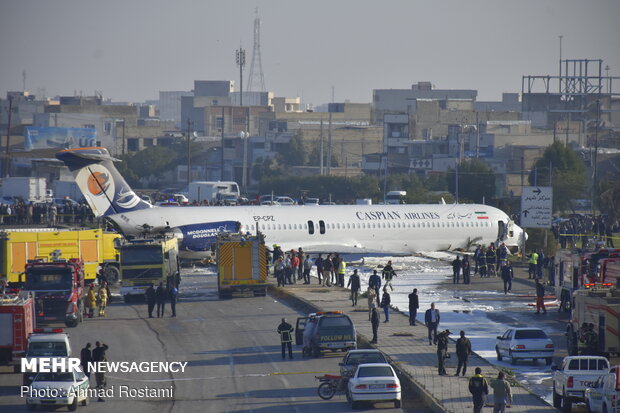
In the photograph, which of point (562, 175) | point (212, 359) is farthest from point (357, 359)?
point (562, 175)

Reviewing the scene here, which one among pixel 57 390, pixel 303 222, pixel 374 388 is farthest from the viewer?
pixel 303 222

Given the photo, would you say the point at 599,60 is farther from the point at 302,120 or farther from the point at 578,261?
the point at 578,261

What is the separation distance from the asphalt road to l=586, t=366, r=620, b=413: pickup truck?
415 cm

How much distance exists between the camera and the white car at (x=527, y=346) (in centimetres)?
2923

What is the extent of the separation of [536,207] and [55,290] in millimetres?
28484

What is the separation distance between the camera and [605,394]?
21266 millimetres

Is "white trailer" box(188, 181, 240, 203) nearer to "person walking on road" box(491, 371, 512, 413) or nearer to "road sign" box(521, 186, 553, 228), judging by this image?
"road sign" box(521, 186, 553, 228)

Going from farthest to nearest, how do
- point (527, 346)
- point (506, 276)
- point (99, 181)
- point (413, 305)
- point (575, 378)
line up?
point (99, 181) → point (506, 276) → point (413, 305) → point (527, 346) → point (575, 378)

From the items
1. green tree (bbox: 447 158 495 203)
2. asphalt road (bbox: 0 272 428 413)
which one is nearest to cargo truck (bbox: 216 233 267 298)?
asphalt road (bbox: 0 272 428 413)

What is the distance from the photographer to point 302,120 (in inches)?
7559

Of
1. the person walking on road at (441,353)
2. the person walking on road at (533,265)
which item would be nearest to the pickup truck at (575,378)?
the person walking on road at (441,353)

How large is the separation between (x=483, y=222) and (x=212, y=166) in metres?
97.6

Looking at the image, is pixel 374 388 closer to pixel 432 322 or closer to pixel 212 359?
pixel 212 359

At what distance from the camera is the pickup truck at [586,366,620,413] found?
20.6 metres
